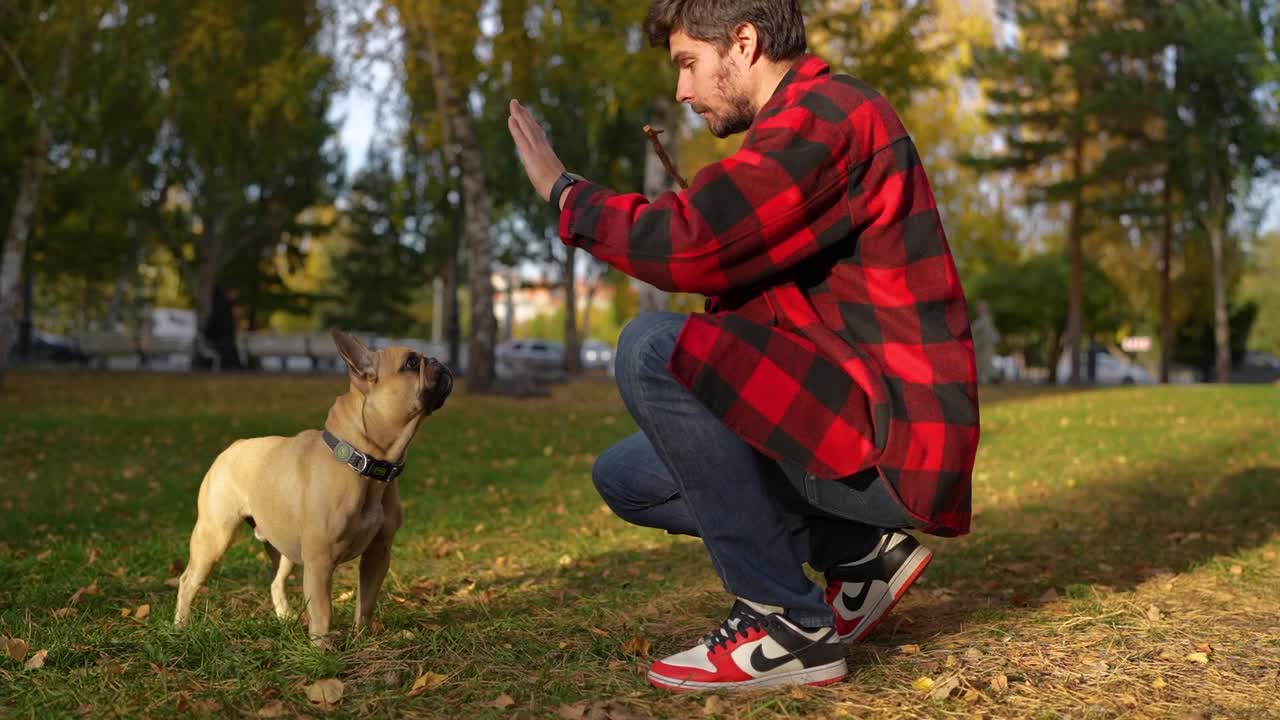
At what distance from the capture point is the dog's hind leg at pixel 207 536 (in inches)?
155

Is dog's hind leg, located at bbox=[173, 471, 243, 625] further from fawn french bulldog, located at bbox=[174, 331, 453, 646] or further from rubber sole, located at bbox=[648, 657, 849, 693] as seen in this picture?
rubber sole, located at bbox=[648, 657, 849, 693]

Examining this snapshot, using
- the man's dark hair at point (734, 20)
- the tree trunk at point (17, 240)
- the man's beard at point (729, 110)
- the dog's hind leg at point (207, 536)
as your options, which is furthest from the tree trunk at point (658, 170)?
the man's dark hair at point (734, 20)

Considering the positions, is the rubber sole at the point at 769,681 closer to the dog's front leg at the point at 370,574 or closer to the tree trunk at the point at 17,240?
the dog's front leg at the point at 370,574

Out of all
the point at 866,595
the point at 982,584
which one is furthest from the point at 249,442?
the point at 982,584

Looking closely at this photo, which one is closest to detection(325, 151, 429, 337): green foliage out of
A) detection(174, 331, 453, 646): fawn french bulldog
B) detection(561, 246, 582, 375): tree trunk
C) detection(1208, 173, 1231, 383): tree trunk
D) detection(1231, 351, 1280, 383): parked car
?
detection(561, 246, 582, 375): tree trunk

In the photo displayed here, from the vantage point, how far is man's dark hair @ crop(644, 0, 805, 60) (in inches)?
119

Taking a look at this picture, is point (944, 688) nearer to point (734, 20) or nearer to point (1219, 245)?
point (734, 20)

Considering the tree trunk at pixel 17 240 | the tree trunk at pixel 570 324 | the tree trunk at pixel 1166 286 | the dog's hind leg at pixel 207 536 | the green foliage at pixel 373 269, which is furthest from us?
the green foliage at pixel 373 269

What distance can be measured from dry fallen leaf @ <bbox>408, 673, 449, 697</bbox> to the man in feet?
1.98

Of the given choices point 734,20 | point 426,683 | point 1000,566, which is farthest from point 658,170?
point 426,683

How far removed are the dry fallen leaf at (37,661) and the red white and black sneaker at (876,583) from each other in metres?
2.43

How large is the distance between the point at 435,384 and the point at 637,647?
1.10 metres

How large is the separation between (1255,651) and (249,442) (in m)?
3.43

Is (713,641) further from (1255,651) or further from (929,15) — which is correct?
(929,15)
